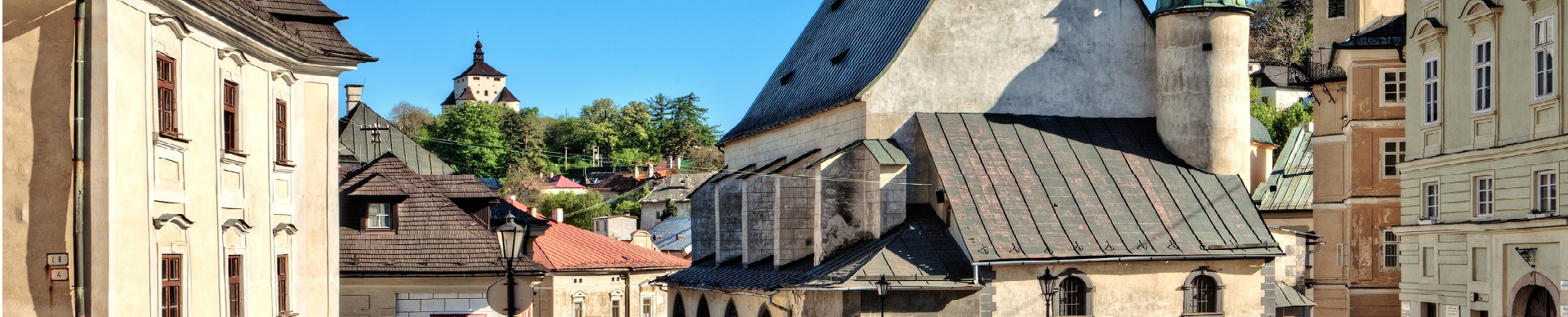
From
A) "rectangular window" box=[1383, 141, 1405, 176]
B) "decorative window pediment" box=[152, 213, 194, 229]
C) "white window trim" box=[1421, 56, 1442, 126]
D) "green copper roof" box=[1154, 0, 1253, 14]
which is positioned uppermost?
"green copper roof" box=[1154, 0, 1253, 14]

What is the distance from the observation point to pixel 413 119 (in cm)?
17162

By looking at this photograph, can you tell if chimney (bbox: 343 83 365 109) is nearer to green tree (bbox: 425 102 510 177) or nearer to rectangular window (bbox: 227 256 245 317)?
rectangular window (bbox: 227 256 245 317)

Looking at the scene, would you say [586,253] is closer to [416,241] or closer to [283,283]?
[416,241]

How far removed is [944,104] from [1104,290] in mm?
5578

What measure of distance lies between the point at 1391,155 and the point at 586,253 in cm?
2035

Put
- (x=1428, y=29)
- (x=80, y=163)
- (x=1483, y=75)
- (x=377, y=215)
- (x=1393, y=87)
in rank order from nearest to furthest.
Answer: (x=80, y=163), (x=1483, y=75), (x=1428, y=29), (x=377, y=215), (x=1393, y=87)

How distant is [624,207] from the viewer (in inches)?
4892

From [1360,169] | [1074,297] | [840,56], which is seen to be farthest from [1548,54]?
[840,56]

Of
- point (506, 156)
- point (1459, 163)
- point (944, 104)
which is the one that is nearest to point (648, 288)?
point (944, 104)

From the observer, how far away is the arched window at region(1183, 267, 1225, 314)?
104ft

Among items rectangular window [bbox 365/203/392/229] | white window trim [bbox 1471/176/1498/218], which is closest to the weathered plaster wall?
white window trim [bbox 1471/176/1498/218]

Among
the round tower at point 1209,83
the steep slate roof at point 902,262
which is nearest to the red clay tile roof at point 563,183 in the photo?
the steep slate roof at point 902,262

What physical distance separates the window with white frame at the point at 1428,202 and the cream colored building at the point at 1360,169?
20.0ft

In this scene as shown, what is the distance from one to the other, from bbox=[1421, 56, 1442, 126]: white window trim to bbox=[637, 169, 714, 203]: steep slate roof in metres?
86.6
